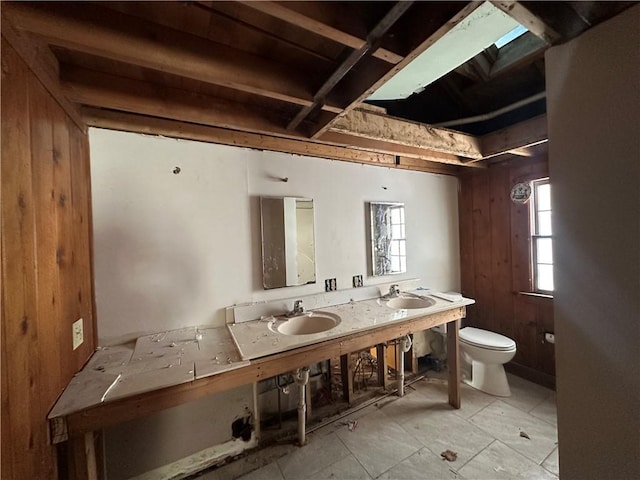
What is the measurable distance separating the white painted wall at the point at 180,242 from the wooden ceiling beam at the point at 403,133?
0.59m

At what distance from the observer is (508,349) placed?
81.7 inches

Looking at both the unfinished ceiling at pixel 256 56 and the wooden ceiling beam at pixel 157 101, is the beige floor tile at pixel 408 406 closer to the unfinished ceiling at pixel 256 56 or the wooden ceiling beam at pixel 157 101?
the unfinished ceiling at pixel 256 56

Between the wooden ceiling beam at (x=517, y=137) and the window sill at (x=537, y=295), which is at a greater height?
the wooden ceiling beam at (x=517, y=137)

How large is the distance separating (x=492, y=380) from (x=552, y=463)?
0.71m

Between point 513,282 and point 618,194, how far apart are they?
2344 millimetres

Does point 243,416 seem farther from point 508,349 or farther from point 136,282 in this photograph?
point 508,349

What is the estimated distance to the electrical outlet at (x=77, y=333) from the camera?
3.64 feet

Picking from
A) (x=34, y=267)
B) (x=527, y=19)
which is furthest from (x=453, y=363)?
(x=34, y=267)

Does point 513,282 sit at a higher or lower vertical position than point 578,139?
lower

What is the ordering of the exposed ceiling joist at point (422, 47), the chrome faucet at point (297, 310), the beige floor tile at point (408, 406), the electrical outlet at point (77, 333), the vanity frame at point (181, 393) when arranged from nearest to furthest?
the exposed ceiling joist at point (422, 47), the vanity frame at point (181, 393), the electrical outlet at point (77, 333), the chrome faucet at point (297, 310), the beige floor tile at point (408, 406)

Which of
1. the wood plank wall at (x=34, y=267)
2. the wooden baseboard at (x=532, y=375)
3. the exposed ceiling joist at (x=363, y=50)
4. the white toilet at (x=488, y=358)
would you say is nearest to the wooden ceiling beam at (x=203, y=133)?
the wood plank wall at (x=34, y=267)

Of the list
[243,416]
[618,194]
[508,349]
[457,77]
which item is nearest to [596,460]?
[618,194]

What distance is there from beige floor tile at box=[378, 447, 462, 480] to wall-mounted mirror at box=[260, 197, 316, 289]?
1313mm

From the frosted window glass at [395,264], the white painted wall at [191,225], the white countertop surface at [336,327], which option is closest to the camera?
the white countertop surface at [336,327]
